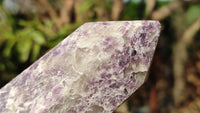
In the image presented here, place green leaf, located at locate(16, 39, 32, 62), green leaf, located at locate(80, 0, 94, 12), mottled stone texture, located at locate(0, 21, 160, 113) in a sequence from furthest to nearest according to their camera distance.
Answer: green leaf, located at locate(80, 0, 94, 12), green leaf, located at locate(16, 39, 32, 62), mottled stone texture, located at locate(0, 21, 160, 113)

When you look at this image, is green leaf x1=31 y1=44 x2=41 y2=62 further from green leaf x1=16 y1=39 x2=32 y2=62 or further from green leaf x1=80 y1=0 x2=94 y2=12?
green leaf x1=80 y1=0 x2=94 y2=12

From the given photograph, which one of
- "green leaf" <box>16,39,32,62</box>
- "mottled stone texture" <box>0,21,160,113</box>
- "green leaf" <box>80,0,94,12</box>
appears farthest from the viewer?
"green leaf" <box>80,0,94,12</box>

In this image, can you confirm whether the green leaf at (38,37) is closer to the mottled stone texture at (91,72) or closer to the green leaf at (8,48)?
the green leaf at (8,48)

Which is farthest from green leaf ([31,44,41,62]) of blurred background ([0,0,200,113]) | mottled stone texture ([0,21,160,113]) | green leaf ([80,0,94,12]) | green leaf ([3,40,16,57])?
mottled stone texture ([0,21,160,113])

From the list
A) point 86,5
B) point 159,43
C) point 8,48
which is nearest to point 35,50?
point 8,48

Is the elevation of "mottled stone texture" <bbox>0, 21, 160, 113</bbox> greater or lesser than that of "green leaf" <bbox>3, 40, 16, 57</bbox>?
greater


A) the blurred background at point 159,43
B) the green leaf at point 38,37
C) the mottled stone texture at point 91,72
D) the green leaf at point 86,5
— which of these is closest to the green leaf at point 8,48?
the blurred background at point 159,43

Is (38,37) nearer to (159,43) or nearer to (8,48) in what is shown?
(8,48)

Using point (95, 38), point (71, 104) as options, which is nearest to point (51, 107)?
point (71, 104)
